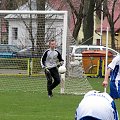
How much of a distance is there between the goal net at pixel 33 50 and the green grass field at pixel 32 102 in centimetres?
4

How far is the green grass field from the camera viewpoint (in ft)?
40.8

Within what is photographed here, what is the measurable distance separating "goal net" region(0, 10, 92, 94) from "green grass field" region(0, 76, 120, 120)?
40mm

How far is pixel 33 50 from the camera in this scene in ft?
81.4

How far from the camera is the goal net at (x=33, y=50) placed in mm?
19125

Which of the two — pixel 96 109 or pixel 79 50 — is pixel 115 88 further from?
pixel 79 50

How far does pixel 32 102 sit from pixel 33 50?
9603 millimetres

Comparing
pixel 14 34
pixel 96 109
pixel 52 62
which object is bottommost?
pixel 52 62

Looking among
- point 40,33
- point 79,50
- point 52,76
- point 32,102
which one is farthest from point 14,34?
point 32,102

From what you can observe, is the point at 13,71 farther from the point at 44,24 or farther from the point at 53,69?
the point at 53,69

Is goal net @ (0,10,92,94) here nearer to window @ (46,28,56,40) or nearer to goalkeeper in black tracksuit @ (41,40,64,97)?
window @ (46,28,56,40)

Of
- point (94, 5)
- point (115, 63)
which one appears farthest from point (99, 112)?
point (94, 5)

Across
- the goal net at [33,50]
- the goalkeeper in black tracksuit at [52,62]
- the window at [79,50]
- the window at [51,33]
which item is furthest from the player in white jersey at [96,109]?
the window at [79,50]

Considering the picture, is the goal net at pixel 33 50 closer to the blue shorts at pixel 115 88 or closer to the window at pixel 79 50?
the window at pixel 79 50

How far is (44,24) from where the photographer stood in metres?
23.5
